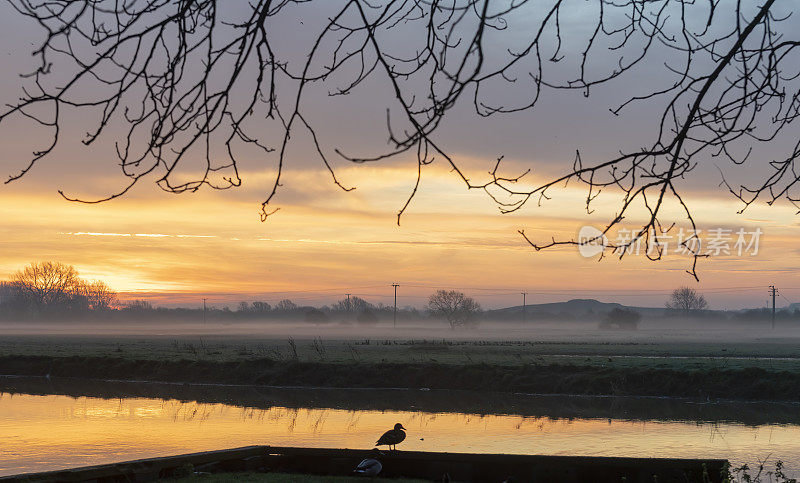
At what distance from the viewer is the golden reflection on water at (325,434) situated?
21422mm

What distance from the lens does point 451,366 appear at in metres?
41.7

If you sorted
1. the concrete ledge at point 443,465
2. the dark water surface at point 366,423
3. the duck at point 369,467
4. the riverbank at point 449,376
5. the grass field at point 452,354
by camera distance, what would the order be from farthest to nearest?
the grass field at point 452,354 < the riverbank at point 449,376 < the dark water surface at point 366,423 < the duck at point 369,467 < the concrete ledge at point 443,465

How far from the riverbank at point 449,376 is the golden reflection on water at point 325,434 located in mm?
8979

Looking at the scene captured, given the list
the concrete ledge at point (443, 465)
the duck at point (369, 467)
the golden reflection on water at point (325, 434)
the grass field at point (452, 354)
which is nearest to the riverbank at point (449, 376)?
the grass field at point (452, 354)

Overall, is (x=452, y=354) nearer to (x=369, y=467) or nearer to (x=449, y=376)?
(x=449, y=376)

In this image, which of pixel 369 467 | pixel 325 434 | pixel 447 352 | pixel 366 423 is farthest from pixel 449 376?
pixel 369 467

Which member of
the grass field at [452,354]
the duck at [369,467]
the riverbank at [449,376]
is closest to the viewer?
the duck at [369,467]

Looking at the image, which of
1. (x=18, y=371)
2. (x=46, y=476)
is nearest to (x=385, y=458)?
(x=46, y=476)

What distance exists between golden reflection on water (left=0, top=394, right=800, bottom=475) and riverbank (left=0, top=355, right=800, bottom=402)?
8979mm

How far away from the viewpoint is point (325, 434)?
80.0ft

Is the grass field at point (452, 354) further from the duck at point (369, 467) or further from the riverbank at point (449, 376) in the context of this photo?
the duck at point (369, 467)

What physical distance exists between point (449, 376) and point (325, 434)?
1635cm

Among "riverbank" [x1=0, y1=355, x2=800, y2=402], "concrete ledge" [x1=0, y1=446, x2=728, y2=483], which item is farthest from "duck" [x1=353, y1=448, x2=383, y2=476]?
"riverbank" [x1=0, y1=355, x2=800, y2=402]

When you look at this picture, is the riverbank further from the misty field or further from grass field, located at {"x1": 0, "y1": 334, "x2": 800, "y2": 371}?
grass field, located at {"x1": 0, "y1": 334, "x2": 800, "y2": 371}
